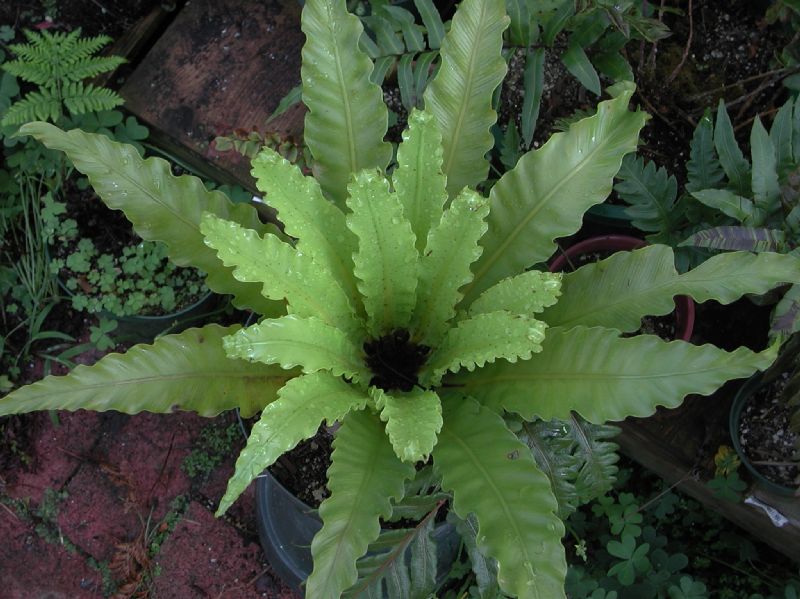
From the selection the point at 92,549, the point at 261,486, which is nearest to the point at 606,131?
the point at 261,486

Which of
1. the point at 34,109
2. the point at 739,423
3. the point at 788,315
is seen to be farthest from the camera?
the point at 34,109

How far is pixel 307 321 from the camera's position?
1.03m

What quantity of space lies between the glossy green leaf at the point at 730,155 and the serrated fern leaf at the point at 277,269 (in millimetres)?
947

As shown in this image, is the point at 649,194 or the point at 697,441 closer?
the point at 649,194

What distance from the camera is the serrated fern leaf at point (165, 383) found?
1056mm

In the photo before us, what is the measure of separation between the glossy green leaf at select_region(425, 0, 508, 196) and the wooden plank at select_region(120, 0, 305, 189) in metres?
0.93

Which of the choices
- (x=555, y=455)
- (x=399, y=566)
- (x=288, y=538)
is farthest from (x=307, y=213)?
(x=288, y=538)

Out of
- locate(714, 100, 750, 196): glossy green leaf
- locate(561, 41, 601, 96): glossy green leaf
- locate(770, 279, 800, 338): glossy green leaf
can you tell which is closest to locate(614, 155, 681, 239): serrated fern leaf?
locate(714, 100, 750, 196): glossy green leaf

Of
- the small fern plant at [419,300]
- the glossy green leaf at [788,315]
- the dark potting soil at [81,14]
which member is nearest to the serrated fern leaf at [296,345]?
the small fern plant at [419,300]

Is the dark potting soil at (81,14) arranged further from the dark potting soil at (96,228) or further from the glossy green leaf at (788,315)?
the glossy green leaf at (788,315)

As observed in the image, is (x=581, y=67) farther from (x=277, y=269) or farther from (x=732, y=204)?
(x=277, y=269)

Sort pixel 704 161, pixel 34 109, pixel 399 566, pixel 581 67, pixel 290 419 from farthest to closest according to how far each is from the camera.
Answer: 1. pixel 34 109
2. pixel 704 161
3. pixel 581 67
4. pixel 399 566
5. pixel 290 419

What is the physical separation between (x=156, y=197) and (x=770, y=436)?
146cm

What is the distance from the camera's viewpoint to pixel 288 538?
1.93 m
